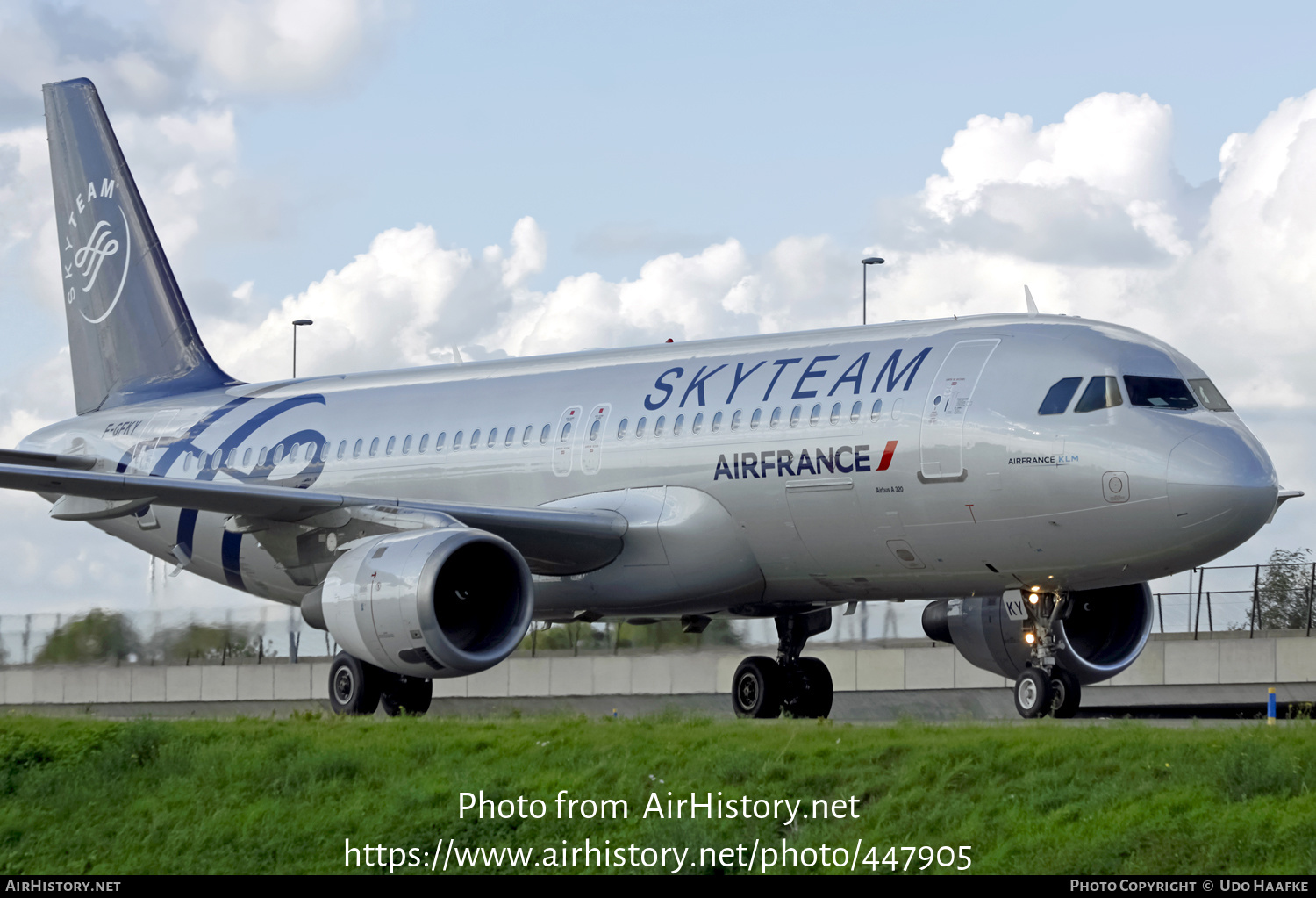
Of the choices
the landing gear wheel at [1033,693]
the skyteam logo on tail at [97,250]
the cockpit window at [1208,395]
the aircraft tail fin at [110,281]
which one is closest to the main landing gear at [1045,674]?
the landing gear wheel at [1033,693]

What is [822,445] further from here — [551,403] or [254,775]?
[254,775]

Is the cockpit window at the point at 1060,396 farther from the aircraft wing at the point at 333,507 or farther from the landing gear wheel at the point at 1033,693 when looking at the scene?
the aircraft wing at the point at 333,507

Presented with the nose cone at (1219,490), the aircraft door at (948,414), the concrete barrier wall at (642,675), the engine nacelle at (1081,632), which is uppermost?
the aircraft door at (948,414)

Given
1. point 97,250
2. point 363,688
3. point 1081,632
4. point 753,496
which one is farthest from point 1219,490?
point 97,250

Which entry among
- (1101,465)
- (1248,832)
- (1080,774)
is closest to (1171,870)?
(1248,832)

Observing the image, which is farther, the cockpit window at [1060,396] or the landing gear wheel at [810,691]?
the landing gear wheel at [810,691]

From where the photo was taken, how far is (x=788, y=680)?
21281 mm

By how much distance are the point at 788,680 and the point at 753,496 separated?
3.91 meters

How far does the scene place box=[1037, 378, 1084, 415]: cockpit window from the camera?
16375mm

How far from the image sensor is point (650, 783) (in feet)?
43.2

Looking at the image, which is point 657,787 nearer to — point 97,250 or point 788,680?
point 788,680

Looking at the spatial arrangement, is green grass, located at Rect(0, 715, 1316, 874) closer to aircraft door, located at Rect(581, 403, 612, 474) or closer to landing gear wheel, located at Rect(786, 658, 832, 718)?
aircraft door, located at Rect(581, 403, 612, 474)

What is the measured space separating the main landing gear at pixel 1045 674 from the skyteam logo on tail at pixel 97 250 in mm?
16656

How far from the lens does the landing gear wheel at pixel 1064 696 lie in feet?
54.2
